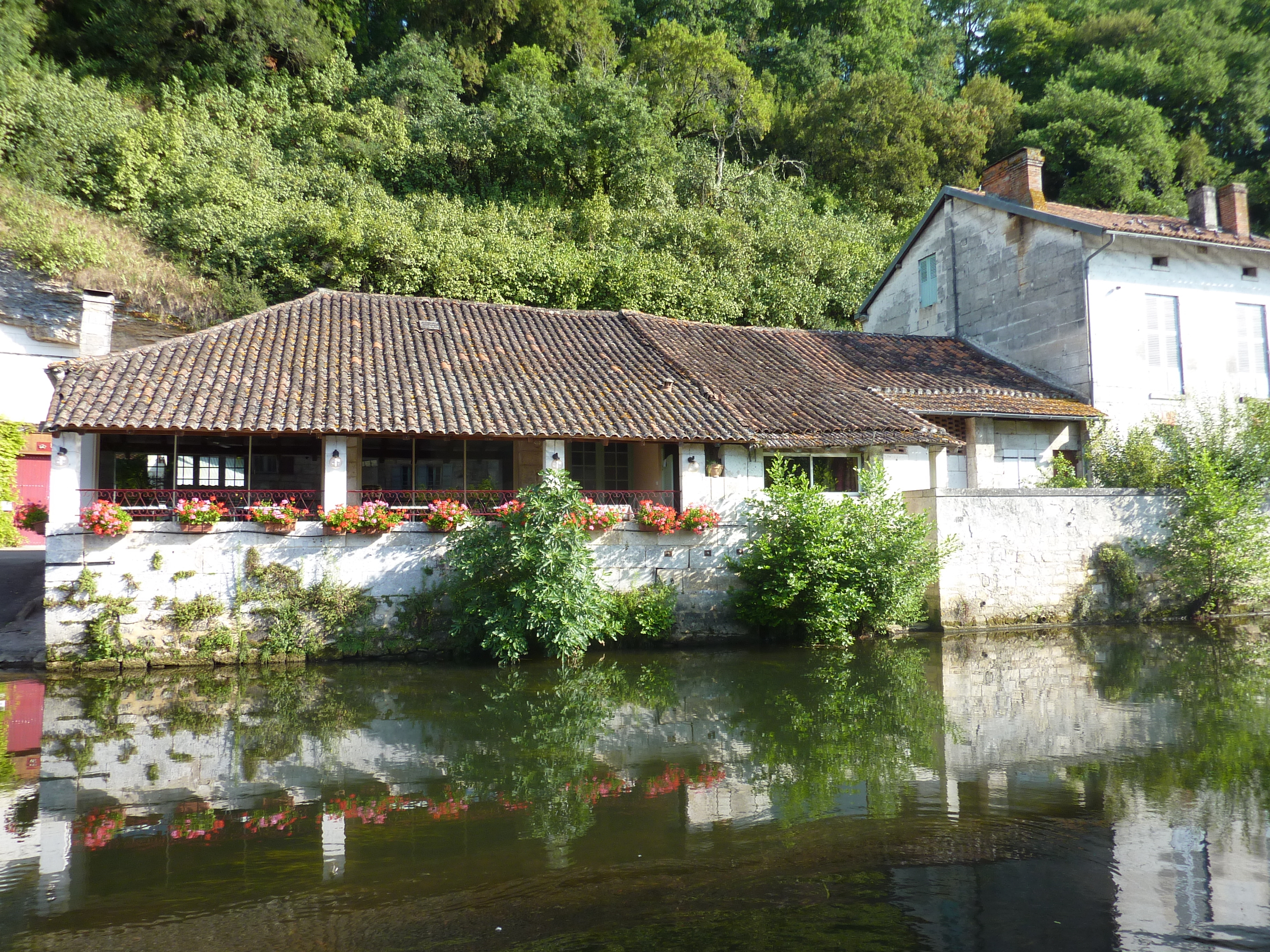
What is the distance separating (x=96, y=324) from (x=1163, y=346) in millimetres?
22556

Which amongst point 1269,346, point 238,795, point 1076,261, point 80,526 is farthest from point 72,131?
point 1269,346

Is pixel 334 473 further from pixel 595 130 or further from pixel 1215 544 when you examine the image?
pixel 595 130

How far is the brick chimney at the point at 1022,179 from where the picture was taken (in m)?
21.3

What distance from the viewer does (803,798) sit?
21.5ft

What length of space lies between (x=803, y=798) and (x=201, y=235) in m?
22.9

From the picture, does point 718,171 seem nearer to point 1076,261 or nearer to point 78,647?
point 1076,261

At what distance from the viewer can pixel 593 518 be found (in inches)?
550

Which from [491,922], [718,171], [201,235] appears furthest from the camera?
[718,171]

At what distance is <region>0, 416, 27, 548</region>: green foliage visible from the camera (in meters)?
19.9

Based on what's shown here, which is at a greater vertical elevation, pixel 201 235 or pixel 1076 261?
pixel 201 235

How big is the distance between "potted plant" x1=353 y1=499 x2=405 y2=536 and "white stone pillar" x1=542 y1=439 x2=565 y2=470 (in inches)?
102

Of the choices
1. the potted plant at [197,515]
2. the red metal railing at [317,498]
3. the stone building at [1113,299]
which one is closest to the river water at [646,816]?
the potted plant at [197,515]

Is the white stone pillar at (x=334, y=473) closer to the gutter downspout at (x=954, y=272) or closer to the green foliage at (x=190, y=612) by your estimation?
the green foliage at (x=190, y=612)

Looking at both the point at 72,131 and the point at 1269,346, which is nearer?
the point at 1269,346
